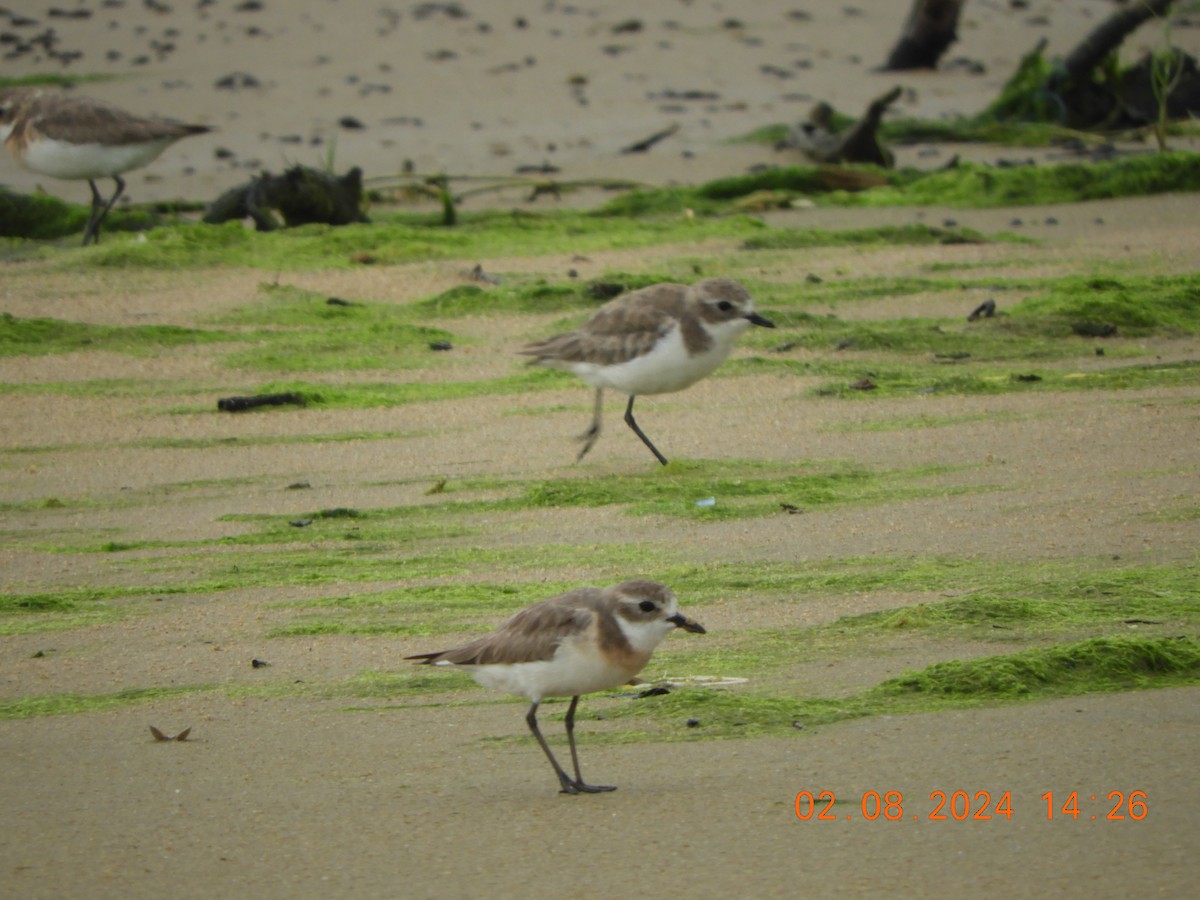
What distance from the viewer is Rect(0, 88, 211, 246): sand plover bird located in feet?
41.3

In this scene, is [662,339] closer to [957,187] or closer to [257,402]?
[257,402]

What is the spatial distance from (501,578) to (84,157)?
7952 millimetres

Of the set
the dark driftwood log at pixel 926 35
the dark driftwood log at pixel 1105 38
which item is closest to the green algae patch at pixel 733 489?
the dark driftwood log at pixel 1105 38

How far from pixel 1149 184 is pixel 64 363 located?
8.31 metres

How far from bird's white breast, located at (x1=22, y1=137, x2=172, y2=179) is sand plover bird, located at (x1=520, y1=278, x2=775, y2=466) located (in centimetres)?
602

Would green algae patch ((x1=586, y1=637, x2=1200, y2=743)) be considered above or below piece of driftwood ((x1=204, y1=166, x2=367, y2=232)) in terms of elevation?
above

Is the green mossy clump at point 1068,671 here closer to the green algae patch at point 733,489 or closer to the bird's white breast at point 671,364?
the green algae patch at point 733,489

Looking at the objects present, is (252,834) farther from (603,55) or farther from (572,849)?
(603,55)

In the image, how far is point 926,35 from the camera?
707 inches

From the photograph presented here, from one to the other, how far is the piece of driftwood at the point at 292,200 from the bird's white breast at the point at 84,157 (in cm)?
67

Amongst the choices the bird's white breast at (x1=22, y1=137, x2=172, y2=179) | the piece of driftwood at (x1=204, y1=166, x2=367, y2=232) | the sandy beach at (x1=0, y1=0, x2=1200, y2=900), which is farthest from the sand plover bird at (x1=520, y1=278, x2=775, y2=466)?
the bird's white breast at (x1=22, y1=137, x2=172, y2=179)

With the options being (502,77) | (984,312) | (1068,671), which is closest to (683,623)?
(1068,671)

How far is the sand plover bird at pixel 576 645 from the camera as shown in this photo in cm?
418
